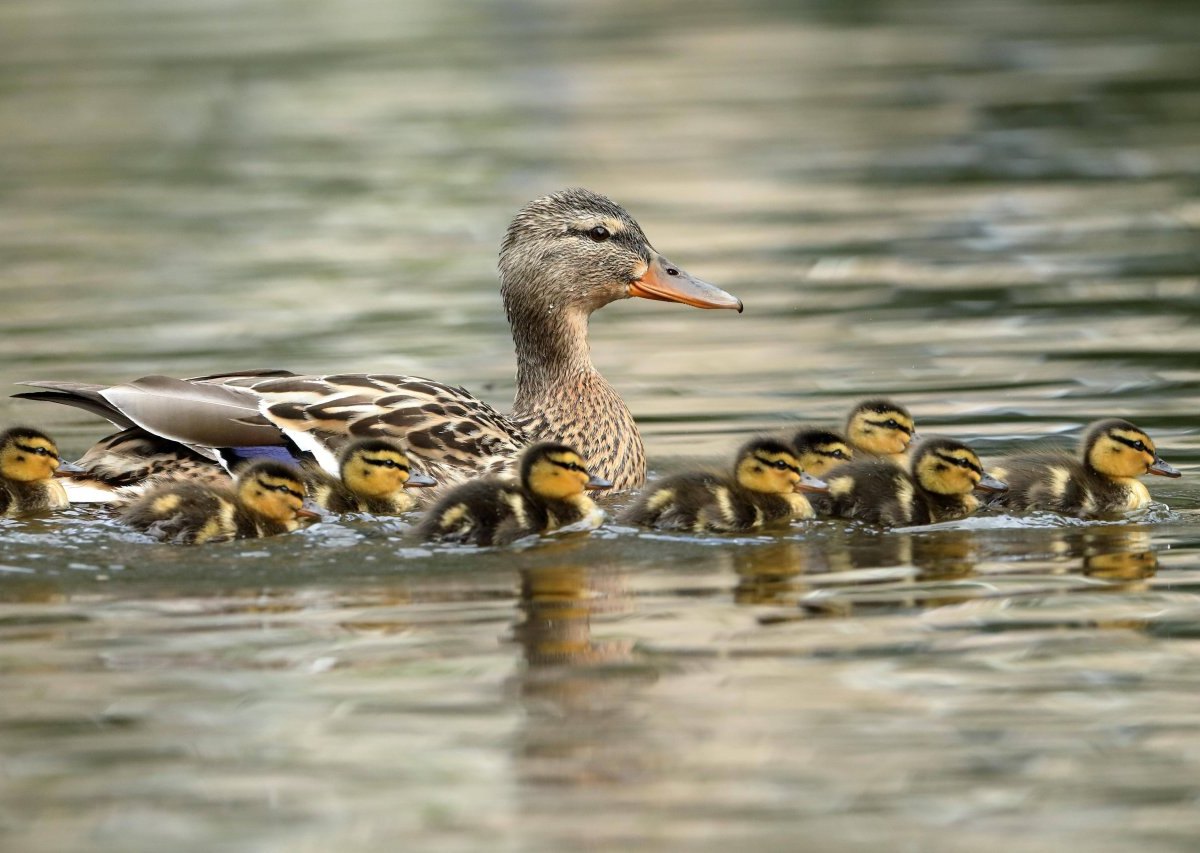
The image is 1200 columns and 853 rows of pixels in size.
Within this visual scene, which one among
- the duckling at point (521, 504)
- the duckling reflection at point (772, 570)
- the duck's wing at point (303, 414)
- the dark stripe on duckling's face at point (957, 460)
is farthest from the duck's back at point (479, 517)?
the dark stripe on duckling's face at point (957, 460)

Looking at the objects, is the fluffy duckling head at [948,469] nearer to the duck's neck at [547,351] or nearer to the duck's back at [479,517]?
the duck's back at [479,517]

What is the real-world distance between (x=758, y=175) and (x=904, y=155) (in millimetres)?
1324

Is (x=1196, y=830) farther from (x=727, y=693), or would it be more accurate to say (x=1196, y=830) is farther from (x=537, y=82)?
(x=537, y=82)

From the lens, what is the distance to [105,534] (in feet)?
20.8

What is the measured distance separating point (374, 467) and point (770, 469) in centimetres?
115

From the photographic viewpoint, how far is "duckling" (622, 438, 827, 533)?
6.42 m

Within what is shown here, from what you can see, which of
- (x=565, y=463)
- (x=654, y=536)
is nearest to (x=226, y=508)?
(x=565, y=463)

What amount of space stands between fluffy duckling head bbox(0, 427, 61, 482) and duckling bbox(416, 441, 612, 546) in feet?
3.79

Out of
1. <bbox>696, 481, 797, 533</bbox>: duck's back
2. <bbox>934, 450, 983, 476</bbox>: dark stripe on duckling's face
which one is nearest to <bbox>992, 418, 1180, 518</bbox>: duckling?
<bbox>934, 450, 983, 476</bbox>: dark stripe on duckling's face

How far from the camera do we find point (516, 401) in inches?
307

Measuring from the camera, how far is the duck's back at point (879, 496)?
6.49 m

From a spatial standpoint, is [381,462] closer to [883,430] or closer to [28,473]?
[28,473]

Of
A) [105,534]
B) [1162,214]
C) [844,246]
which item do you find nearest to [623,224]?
[105,534]

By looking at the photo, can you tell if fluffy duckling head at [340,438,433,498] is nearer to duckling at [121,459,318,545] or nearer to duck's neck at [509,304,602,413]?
duckling at [121,459,318,545]
